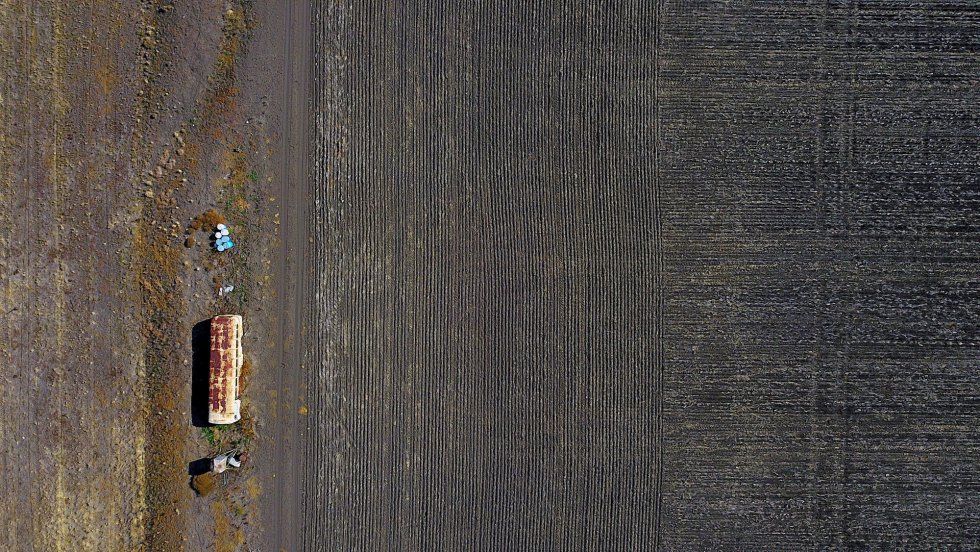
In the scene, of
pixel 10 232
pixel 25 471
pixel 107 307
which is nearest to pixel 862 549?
pixel 107 307

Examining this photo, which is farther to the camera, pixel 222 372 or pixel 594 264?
pixel 594 264

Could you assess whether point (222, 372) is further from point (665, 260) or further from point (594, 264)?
point (665, 260)

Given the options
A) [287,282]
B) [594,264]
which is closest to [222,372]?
[287,282]

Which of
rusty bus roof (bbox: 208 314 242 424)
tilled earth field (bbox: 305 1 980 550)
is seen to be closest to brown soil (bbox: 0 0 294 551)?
rusty bus roof (bbox: 208 314 242 424)

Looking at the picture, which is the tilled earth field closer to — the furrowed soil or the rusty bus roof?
the furrowed soil

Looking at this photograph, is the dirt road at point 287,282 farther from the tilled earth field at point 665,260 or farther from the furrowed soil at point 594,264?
the tilled earth field at point 665,260

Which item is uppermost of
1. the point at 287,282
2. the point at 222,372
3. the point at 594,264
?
the point at 594,264
